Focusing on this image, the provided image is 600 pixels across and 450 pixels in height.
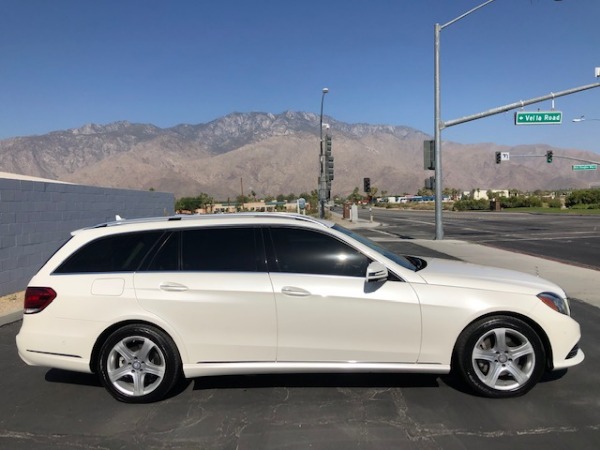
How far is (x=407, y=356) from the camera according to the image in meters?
4.13

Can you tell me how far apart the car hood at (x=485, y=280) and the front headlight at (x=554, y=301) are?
0.04 m

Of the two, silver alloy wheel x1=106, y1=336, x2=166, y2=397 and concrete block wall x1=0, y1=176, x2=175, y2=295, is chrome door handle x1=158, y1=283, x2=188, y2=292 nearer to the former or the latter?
silver alloy wheel x1=106, y1=336, x2=166, y2=397

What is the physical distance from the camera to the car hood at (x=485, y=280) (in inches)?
166

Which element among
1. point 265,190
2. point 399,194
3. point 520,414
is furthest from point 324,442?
point 399,194

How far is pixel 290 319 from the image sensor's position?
411 centimetres

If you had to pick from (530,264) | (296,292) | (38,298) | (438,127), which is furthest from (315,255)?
(438,127)

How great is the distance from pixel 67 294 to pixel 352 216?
33918 millimetres

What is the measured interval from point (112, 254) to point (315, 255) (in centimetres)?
184

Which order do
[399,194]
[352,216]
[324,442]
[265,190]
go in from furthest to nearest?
[399,194] < [265,190] < [352,216] < [324,442]

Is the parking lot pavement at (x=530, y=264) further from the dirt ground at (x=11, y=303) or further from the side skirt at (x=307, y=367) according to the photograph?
the dirt ground at (x=11, y=303)

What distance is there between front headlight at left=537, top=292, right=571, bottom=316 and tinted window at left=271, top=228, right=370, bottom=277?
1538 millimetres

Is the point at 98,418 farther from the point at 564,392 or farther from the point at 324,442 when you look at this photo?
the point at 564,392

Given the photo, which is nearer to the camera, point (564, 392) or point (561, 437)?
point (561, 437)

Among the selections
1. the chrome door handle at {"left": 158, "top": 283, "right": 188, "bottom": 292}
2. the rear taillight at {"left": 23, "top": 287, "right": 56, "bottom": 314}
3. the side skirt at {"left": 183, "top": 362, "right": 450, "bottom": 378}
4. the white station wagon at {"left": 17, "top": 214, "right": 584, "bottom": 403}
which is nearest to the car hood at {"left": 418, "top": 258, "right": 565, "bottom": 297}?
the white station wagon at {"left": 17, "top": 214, "right": 584, "bottom": 403}
